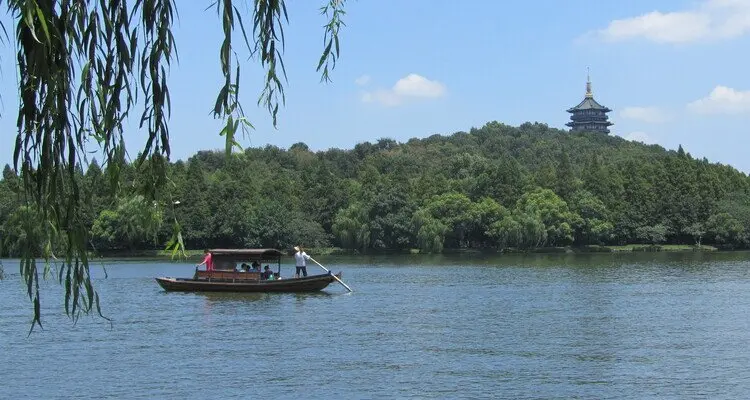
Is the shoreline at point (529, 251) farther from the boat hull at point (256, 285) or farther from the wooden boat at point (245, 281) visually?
the boat hull at point (256, 285)

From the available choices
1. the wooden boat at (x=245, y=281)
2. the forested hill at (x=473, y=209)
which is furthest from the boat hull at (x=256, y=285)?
the forested hill at (x=473, y=209)

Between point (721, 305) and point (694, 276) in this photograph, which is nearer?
point (721, 305)

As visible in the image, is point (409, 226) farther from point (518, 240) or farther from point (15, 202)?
point (15, 202)

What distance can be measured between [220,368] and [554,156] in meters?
127

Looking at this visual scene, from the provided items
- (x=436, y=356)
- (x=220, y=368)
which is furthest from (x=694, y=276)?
(x=220, y=368)

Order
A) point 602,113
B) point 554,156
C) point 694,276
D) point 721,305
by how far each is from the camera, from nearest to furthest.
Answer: point 721,305
point 694,276
point 554,156
point 602,113

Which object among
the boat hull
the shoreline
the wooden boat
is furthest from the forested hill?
the boat hull

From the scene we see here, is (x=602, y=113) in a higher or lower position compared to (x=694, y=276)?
higher

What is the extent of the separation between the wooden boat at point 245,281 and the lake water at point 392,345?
0.76m

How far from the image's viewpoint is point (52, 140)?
556cm

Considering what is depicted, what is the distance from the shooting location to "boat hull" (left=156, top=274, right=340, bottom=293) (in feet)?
125

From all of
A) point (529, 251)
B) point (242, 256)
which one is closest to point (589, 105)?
point (529, 251)

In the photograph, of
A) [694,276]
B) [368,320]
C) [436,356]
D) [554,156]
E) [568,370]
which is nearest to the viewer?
[568,370]

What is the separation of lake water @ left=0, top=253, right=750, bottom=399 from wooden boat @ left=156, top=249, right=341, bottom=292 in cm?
76
